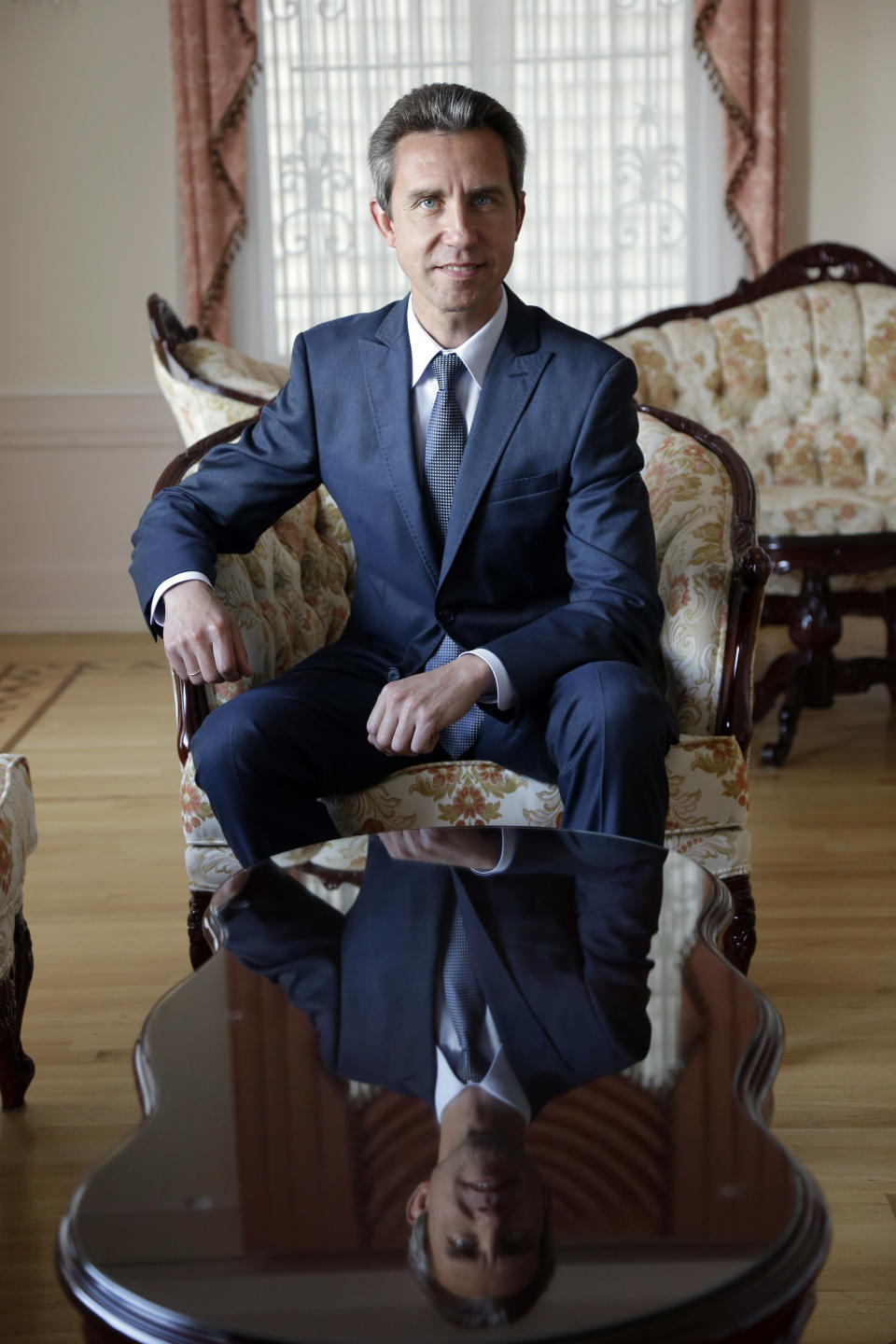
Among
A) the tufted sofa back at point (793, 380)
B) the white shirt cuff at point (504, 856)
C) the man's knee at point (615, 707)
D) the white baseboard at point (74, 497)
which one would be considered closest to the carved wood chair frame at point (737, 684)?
the man's knee at point (615, 707)

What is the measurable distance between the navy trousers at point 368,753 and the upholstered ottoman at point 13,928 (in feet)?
0.83

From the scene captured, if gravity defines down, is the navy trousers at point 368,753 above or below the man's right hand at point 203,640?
below

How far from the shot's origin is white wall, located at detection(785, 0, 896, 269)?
15.3ft

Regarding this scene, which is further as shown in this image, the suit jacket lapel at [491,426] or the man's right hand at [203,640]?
the suit jacket lapel at [491,426]

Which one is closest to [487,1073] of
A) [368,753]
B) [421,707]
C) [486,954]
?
[486,954]

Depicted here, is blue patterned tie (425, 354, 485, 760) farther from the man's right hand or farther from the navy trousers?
the man's right hand

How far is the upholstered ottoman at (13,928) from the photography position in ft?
5.61

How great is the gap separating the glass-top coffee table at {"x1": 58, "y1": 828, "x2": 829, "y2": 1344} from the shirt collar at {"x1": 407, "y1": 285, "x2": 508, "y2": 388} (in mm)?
873

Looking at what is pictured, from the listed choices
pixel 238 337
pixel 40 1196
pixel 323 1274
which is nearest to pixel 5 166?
pixel 238 337

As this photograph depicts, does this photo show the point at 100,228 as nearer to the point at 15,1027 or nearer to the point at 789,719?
the point at 789,719

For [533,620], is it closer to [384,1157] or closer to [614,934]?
[614,934]

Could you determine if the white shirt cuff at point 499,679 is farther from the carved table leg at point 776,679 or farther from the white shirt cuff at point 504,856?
the carved table leg at point 776,679

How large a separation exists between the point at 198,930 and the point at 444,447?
0.79 m

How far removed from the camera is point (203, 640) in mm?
1784
